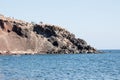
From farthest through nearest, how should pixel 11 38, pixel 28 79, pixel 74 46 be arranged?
pixel 74 46, pixel 11 38, pixel 28 79

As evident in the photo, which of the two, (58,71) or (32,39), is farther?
(32,39)

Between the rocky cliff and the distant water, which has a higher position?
the rocky cliff

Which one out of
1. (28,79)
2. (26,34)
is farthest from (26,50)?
(28,79)

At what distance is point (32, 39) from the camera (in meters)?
154

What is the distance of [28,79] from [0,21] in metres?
106

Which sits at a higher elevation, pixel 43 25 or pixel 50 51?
pixel 43 25

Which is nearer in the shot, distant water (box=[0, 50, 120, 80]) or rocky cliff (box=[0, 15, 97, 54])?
distant water (box=[0, 50, 120, 80])

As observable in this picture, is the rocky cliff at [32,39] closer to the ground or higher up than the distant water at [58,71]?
higher up

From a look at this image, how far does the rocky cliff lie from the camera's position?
151625mm

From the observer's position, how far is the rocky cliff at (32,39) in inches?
5969

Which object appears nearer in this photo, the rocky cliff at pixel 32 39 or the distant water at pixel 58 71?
the distant water at pixel 58 71

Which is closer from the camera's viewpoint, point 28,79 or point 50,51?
point 28,79

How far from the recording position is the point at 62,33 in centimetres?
16538

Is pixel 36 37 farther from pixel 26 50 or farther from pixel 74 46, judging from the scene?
A: pixel 74 46
